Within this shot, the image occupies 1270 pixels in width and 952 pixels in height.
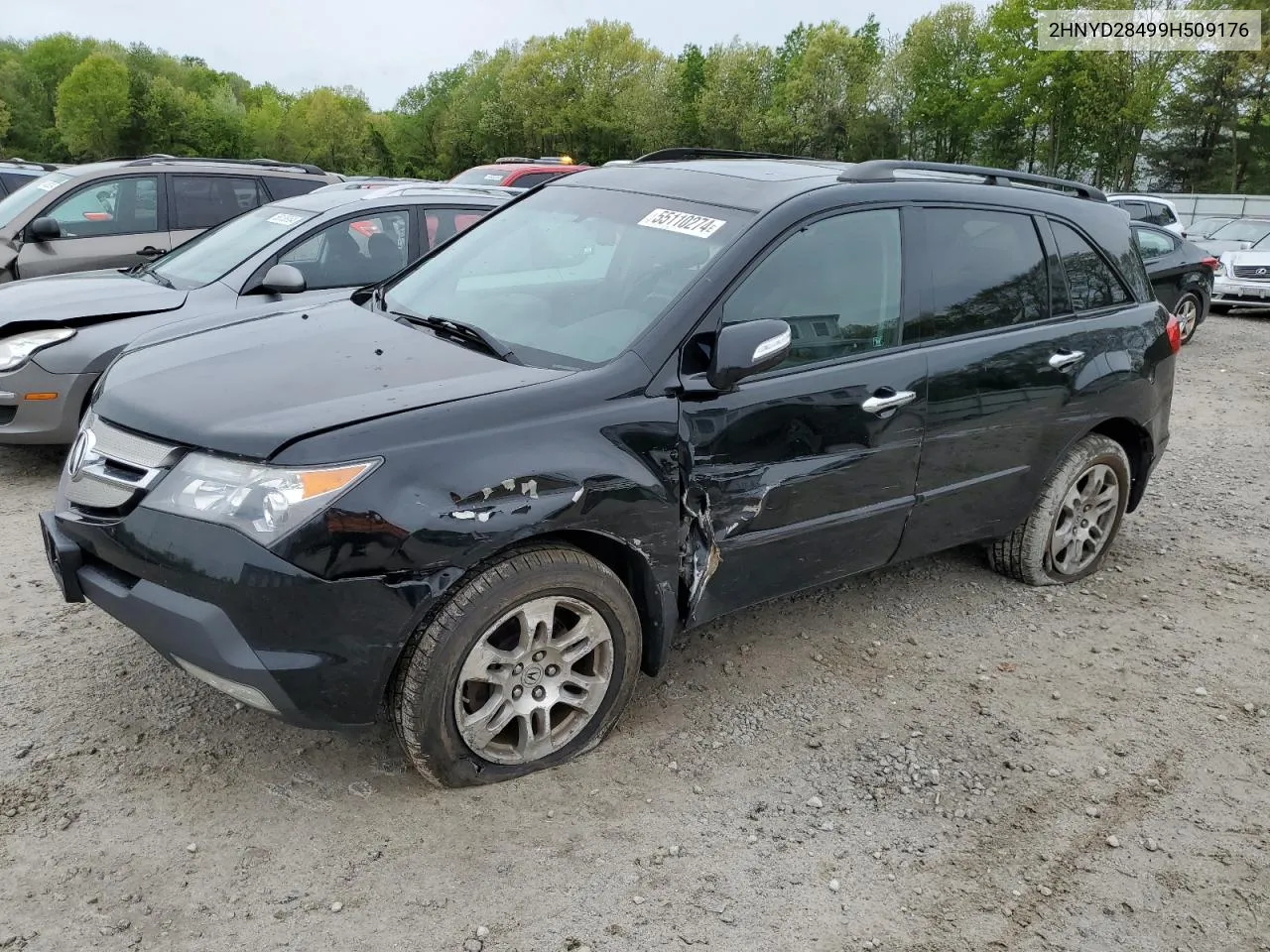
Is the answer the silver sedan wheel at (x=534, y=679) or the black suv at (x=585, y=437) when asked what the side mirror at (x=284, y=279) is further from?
the silver sedan wheel at (x=534, y=679)

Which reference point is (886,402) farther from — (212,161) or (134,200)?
(212,161)

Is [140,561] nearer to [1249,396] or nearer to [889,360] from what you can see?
[889,360]

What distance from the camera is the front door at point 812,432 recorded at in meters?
3.40

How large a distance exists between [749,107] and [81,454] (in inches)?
2569


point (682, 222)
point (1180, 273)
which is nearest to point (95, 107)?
point (1180, 273)

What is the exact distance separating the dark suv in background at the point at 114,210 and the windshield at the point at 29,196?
0.01 m

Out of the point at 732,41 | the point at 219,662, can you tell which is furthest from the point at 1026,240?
the point at 732,41

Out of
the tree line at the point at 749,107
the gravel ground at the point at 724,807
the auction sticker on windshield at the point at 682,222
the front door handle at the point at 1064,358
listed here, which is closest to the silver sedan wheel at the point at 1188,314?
the gravel ground at the point at 724,807

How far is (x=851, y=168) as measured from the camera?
398 cm

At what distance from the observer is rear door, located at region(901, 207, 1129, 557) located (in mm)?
3969

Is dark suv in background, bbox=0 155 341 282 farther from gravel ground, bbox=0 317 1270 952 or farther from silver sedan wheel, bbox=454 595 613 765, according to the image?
silver sedan wheel, bbox=454 595 613 765

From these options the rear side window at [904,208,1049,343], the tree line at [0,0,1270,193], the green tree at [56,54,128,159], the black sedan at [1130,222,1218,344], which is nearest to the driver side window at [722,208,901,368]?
the rear side window at [904,208,1049,343]

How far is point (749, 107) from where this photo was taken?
63.9 metres

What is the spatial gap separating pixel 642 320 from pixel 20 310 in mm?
4038
